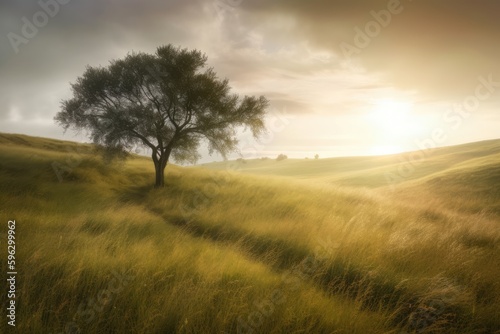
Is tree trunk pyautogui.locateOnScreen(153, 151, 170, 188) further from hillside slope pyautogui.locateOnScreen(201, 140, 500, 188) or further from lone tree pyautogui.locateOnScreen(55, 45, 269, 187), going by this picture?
hillside slope pyautogui.locateOnScreen(201, 140, 500, 188)

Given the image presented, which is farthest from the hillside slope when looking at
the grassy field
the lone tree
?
the grassy field

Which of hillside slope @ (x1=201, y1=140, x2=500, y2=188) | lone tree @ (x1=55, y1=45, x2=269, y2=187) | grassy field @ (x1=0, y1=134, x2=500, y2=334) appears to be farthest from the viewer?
hillside slope @ (x1=201, y1=140, x2=500, y2=188)

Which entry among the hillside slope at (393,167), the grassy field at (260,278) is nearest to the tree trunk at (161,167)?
the hillside slope at (393,167)

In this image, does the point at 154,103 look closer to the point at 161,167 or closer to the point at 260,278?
the point at 161,167

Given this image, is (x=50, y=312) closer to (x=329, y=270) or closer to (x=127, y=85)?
(x=329, y=270)

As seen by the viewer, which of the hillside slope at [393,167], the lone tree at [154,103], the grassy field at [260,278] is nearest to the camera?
the grassy field at [260,278]

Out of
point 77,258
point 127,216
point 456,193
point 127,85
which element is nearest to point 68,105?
point 127,85

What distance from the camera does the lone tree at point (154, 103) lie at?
19625 millimetres

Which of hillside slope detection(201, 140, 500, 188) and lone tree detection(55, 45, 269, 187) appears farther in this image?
hillside slope detection(201, 140, 500, 188)

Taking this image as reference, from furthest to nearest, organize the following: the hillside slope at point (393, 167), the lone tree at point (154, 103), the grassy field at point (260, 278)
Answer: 1. the hillside slope at point (393, 167)
2. the lone tree at point (154, 103)
3. the grassy field at point (260, 278)

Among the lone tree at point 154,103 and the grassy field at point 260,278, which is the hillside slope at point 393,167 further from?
the grassy field at point 260,278

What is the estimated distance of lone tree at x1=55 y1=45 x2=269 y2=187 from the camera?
19.6m

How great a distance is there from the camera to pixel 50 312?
9.54 feet

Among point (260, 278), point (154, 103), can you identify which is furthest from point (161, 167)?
point (260, 278)
